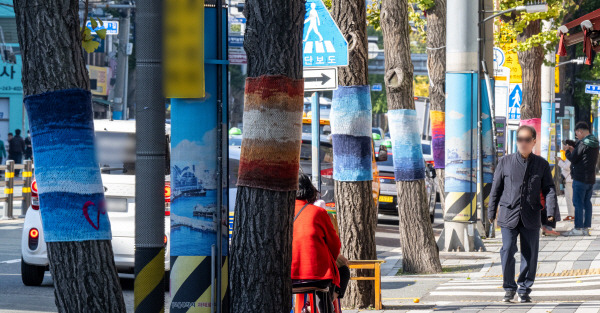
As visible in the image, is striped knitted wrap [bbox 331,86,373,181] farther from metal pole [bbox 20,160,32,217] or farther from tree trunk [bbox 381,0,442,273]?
metal pole [bbox 20,160,32,217]

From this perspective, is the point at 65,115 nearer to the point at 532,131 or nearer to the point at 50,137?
the point at 50,137

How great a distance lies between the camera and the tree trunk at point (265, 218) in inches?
215

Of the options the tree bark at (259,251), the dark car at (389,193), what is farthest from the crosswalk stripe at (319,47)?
the dark car at (389,193)

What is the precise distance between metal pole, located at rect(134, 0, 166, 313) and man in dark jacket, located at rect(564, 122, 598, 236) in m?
13.7

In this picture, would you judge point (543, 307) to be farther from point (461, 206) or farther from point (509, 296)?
point (461, 206)

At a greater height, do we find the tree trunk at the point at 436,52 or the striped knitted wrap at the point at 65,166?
the tree trunk at the point at 436,52

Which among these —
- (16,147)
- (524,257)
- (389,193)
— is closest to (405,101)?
(524,257)

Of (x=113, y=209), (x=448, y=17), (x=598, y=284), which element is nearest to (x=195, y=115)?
(x=113, y=209)

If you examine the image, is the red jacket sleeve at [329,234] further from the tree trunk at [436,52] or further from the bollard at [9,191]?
the bollard at [9,191]

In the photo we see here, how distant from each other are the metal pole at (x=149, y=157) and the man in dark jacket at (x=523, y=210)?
588 centimetres

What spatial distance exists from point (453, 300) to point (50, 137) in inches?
256

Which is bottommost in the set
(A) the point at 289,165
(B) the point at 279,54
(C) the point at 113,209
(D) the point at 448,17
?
(C) the point at 113,209

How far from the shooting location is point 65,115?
4984 millimetres

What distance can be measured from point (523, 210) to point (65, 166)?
6329 millimetres
